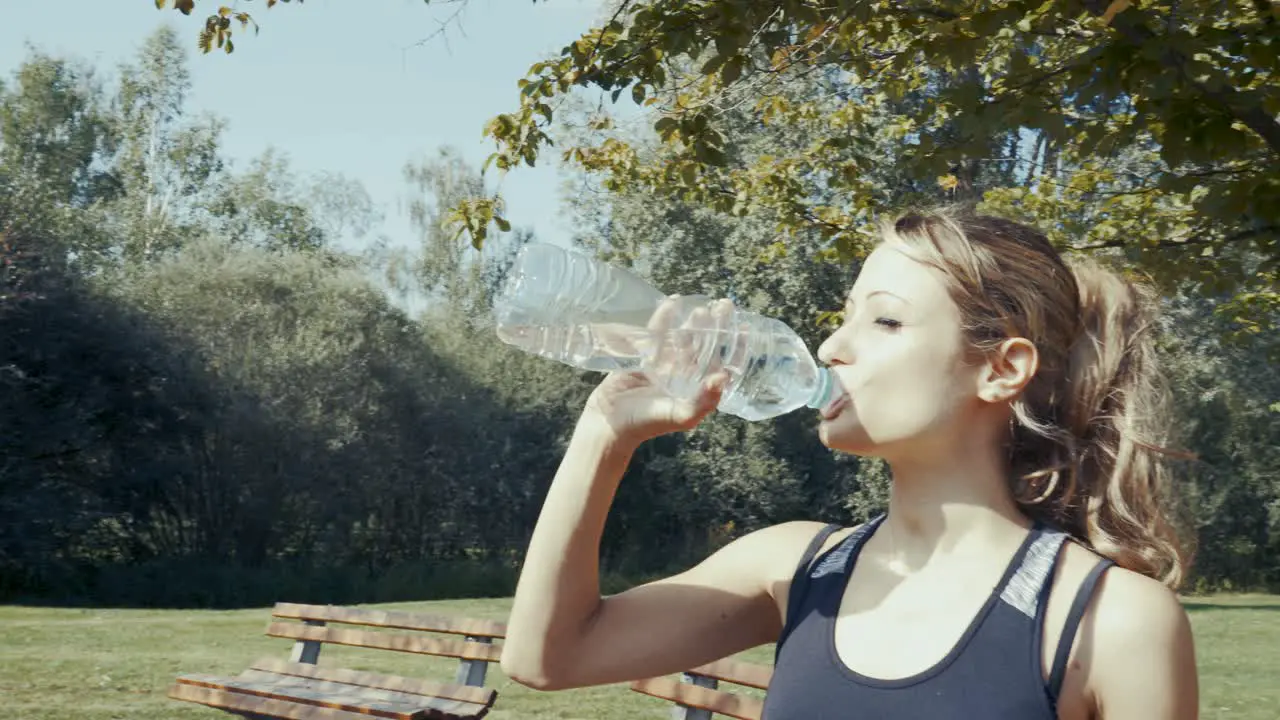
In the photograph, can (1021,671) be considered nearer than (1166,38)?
Yes

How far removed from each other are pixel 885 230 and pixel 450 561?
26.9 metres

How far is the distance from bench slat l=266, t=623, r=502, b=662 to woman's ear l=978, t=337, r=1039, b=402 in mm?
4597

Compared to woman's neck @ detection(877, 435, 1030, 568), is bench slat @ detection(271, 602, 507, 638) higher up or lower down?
lower down

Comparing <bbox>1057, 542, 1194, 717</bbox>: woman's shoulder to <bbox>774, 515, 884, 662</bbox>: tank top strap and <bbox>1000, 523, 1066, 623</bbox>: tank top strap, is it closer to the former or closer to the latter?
<bbox>1000, 523, 1066, 623</bbox>: tank top strap

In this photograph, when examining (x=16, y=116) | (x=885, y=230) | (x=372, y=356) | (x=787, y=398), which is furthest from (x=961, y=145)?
(x=16, y=116)

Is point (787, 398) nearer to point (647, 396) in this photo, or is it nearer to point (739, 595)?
point (739, 595)

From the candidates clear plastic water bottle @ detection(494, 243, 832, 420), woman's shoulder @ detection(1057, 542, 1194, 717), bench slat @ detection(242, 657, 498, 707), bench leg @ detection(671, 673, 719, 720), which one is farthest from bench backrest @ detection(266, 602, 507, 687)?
woman's shoulder @ detection(1057, 542, 1194, 717)

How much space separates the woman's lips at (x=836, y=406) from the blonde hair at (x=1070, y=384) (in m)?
0.19

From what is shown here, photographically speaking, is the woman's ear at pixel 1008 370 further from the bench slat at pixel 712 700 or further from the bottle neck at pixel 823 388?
the bench slat at pixel 712 700

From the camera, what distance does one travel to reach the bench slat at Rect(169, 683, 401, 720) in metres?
6.41

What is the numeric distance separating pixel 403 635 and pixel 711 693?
189 cm

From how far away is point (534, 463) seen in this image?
29484 millimetres

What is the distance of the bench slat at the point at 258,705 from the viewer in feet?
21.0

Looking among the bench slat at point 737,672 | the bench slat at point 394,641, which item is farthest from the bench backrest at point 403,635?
the bench slat at point 737,672
